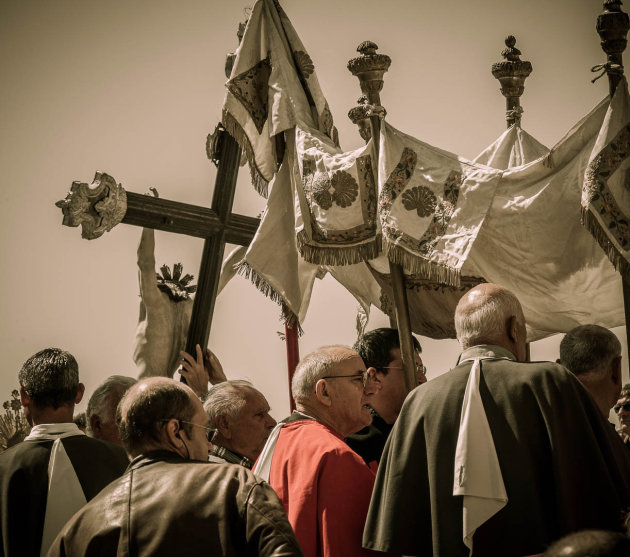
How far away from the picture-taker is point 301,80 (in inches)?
241

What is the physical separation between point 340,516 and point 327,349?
79 cm

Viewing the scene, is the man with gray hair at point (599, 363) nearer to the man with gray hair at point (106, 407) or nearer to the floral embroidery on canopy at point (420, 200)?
the floral embroidery on canopy at point (420, 200)

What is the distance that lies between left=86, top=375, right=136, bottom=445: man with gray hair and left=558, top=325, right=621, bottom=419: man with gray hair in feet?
7.02

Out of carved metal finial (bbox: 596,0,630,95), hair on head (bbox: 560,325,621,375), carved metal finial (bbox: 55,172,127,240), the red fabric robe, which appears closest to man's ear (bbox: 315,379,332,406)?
the red fabric robe

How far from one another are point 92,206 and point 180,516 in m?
3.06

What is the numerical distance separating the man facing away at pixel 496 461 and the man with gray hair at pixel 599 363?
62 centimetres

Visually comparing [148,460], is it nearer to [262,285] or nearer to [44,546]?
[44,546]

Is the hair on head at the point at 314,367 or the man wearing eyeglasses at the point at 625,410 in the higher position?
the hair on head at the point at 314,367

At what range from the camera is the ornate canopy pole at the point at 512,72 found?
615 cm

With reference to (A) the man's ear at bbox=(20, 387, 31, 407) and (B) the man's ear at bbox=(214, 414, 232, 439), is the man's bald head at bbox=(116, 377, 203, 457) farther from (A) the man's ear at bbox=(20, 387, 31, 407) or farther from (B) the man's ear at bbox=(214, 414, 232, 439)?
(B) the man's ear at bbox=(214, 414, 232, 439)

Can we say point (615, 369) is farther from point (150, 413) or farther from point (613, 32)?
point (150, 413)

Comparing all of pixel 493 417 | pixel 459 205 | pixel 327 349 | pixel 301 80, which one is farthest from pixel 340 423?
pixel 301 80

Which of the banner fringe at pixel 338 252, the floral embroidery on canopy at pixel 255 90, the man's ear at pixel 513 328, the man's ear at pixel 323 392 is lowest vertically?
the man's ear at pixel 323 392

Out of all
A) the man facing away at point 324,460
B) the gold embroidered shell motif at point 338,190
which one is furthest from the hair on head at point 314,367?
the gold embroidered shell motif at point 338,190
